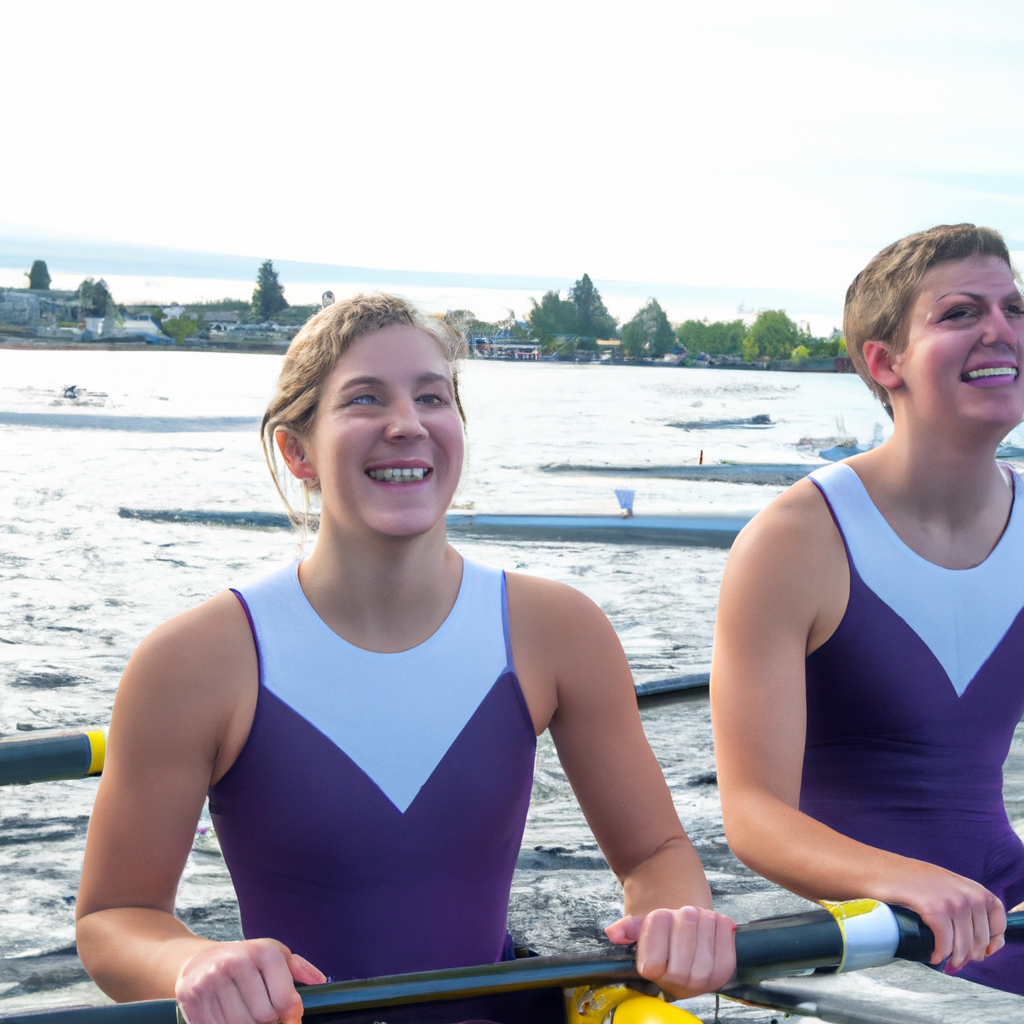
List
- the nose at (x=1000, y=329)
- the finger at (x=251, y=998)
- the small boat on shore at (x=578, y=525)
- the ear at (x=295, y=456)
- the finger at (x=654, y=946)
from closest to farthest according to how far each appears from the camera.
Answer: the finger at (x=251, y=998)
the finger at (x=654, y=946)
the ear at (x=295, y=456)
the nose at (x=1000, y=329)
the small boat on shore at (x=578, y=525)

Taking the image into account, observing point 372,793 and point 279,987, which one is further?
point 372,793

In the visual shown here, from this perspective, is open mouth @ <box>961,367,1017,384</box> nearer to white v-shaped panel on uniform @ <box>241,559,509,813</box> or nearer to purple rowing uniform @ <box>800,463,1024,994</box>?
purple rowing uniform @ <box>800,463,1024,994</box>

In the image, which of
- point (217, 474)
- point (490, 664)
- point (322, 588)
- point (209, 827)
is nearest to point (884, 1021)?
point (490, 664)

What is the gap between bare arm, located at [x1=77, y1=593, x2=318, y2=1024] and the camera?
4.89 feet

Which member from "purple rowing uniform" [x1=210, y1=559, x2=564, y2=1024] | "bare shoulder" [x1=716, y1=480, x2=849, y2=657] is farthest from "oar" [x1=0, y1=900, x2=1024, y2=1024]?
"bare shoulder" [x1=716, y1=480, x2=849, y2=657]

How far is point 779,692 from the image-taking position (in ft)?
6.35

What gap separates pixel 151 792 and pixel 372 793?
13.4 inches

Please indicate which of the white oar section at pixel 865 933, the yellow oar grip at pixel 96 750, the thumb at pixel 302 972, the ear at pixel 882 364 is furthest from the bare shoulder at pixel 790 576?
the yellow oar grip at pixel 96 750

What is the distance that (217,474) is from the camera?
1730 cm

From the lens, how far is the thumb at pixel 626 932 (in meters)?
1.41

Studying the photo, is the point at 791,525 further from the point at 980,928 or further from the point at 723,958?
the point at 723,958

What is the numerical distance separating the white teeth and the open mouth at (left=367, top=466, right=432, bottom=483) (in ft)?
3.51

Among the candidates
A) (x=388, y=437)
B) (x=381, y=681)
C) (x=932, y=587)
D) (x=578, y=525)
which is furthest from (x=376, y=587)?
(x=578, y=525)

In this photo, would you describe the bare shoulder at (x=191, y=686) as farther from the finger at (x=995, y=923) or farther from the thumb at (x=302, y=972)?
the finger at (x=995, y=923)
